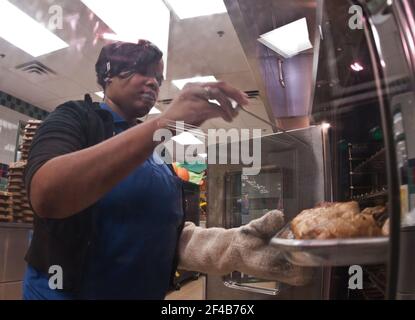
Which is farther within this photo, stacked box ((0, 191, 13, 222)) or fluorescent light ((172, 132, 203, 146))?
stacked box ((0, 191, 13, 222))

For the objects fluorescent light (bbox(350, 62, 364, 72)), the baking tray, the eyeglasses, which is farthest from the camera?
fluorescent light (bbox(350, 62, 364, 72))

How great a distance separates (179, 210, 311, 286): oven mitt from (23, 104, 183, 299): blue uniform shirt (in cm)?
9

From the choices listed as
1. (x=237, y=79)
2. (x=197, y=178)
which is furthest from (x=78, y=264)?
(x=237, y=79)

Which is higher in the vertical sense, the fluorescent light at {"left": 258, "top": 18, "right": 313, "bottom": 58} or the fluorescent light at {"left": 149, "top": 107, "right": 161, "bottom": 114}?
the fluorescent light at {"left": 258, "top": 18, "right": 313, "bottom": 58}

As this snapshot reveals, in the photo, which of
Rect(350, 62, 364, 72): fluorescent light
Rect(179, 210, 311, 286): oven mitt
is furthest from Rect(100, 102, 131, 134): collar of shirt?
Rect(350, 62, 364, 72): fluorescent light

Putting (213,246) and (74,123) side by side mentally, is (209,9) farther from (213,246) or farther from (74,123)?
(213,246)

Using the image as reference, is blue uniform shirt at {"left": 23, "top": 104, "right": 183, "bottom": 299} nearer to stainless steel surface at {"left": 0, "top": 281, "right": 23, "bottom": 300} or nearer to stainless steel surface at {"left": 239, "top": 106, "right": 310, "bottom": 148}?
stainless steel surface at {"left": 0, "top": 281, "right": 23, "bottom": 300}

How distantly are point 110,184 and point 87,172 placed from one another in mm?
35

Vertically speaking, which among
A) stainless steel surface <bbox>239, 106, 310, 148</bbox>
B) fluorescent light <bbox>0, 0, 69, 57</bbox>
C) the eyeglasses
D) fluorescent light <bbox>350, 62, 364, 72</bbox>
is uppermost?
fluorescent light <bbox>350, 62, 364, 72</bbox>

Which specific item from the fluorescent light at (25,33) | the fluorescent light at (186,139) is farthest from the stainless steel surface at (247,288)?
the fluorescent light at (25,33)

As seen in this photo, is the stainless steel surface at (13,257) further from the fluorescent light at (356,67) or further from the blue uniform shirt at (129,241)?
the fluorescent light at (356,67)

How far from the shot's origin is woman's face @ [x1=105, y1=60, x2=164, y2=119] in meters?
0.51

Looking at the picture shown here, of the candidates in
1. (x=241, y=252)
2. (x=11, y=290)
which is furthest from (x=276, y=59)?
(x=11, y=290)

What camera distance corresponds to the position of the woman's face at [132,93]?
0.51 m
